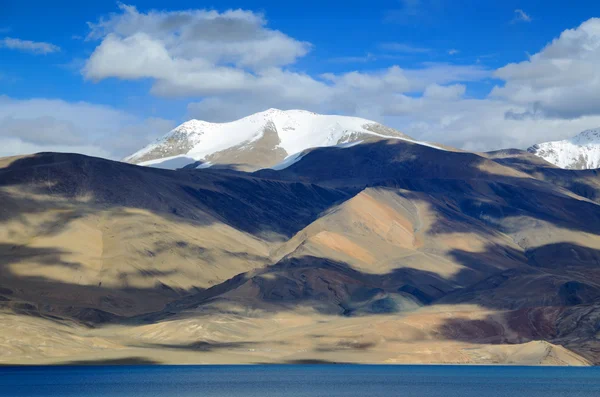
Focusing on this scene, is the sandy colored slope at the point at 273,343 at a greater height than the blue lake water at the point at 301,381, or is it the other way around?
the sandy colored slope at the point at 273,343

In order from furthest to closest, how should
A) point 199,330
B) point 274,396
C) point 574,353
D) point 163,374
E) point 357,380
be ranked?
1. point 199,330
2. point 574,353
3. point 163,374
4. point 357,380
5. point 274,396

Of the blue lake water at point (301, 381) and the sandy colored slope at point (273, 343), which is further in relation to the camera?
the sandy colored slope at point (273, 343)

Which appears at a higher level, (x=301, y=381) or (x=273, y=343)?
(x=273, y=343)

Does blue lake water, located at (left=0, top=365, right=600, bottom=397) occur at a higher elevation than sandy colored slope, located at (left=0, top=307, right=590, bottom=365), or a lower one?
lower

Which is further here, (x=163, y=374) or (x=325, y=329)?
(x=325, y=329)

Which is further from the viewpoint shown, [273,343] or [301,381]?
[273,343]

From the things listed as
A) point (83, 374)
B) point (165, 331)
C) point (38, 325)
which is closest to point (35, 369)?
point (83, 374)

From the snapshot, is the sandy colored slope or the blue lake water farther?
the sandy colored slope

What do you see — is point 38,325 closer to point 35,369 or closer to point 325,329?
point 35,369
